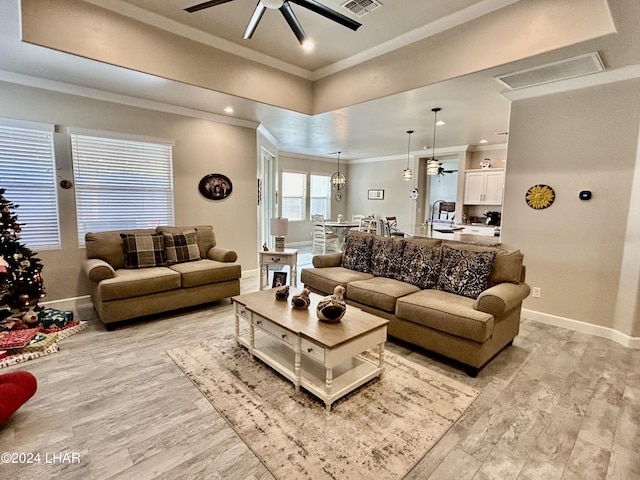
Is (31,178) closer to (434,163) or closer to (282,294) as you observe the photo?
(282,294)

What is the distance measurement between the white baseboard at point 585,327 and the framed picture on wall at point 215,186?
4519mm

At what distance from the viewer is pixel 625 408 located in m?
2.07

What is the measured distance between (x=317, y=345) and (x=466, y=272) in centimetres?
170

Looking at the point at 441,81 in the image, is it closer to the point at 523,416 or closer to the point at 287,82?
the point at 287,82

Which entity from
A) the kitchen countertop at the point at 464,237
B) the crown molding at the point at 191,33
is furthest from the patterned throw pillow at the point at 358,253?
the crown molding at the point at 191,33

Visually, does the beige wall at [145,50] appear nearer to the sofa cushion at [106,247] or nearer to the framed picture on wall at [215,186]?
the framed picture on wall at [215,186]

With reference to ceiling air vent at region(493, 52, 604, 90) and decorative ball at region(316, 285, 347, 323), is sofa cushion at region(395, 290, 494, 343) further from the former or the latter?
ceiling air vent at region(493, 52, 604, 90)

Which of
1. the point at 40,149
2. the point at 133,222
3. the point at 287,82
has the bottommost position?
the point at 133,222

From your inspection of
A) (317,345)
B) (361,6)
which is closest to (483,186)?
(361,6)

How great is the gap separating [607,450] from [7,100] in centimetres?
584

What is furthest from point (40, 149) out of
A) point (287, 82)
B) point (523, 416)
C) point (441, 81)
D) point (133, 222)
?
point (523, 416)

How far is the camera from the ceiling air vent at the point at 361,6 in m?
2.68

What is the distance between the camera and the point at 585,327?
10.8ft

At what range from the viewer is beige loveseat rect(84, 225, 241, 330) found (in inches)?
123
